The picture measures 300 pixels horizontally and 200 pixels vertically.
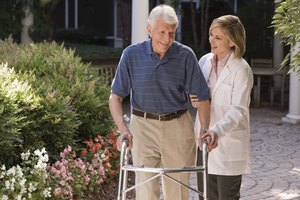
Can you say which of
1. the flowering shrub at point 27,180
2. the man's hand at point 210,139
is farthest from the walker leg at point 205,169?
the flowering shrub at point 27,180

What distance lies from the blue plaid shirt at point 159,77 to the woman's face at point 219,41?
238 millimetres

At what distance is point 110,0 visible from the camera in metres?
20.5

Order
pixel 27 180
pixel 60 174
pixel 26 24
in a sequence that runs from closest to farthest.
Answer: pixel 27 180, pixel 60 174, pixel 26 24

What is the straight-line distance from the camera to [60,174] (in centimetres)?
564

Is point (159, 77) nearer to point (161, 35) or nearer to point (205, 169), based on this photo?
point (161, 35)

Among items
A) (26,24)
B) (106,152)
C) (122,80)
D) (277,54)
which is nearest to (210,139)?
(122,80)

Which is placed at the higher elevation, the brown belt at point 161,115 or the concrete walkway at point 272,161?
the brown belt at point 161,115

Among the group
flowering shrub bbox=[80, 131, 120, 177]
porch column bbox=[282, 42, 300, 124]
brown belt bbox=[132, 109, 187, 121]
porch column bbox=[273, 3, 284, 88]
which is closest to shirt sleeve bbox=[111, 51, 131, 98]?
brown belt bbox=[132, 109, 187, 121]

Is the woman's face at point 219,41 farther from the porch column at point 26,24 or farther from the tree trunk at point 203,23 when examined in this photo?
the tree trunk at point 203,23

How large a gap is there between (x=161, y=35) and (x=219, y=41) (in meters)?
0.47

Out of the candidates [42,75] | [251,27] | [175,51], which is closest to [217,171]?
[175,51]

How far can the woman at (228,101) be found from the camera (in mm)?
4180

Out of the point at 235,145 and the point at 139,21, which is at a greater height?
the point at 139,21

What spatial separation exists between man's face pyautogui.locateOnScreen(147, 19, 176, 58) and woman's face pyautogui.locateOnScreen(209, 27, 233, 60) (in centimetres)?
36
